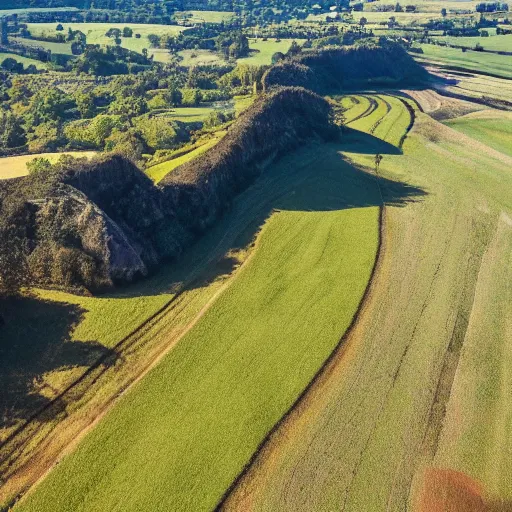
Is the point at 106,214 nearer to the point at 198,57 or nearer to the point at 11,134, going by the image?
the point at 11,134

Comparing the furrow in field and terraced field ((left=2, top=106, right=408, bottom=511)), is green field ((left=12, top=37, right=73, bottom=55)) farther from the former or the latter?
terraced field ((left=2, top=106, right=408, bottom=511))

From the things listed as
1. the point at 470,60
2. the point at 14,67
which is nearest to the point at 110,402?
the point at 14,67

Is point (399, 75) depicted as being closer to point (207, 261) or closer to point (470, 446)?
point (207, 261)

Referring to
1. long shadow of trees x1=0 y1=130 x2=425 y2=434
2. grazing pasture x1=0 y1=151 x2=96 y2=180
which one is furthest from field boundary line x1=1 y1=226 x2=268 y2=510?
grazing pasture x1=0 y1=151 x2=96 y2=180

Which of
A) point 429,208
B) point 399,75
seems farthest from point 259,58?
point 429,208

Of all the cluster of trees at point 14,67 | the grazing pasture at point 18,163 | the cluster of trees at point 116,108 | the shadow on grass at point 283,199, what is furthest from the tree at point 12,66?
the shadow on grass at point 283,199

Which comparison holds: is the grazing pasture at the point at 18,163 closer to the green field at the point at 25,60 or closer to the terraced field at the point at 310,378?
the terraced field at the point at 310,378
